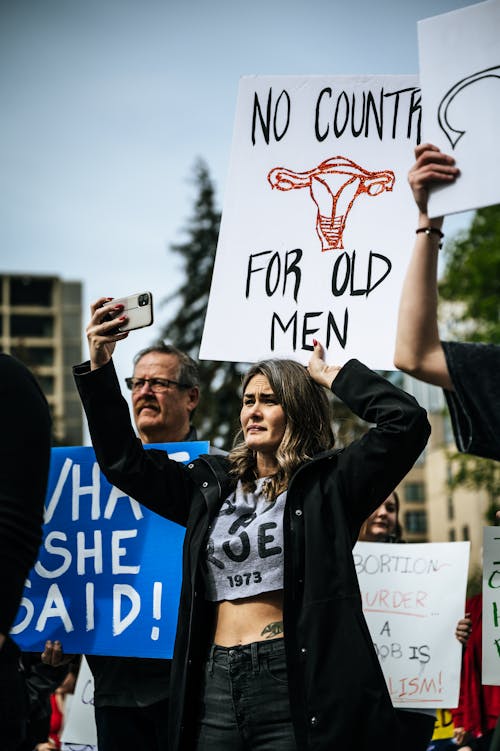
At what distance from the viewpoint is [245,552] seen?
323 centimetres

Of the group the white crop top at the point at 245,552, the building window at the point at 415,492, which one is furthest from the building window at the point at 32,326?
the white crop top at the point at 245,552

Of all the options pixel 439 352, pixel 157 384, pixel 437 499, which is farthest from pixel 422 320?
pixel 437 499

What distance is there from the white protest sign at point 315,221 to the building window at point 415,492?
238 feet

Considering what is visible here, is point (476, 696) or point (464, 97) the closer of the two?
point (464, 97)

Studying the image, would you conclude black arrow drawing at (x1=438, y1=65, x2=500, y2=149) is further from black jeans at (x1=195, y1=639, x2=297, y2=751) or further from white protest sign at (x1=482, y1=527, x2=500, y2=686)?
white protest sign at (x1=482, y1=527, x2=500, y2=686)

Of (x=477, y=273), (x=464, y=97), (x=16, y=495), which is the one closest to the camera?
(x=16, y=495)

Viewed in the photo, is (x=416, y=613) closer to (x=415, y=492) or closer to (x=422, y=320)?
(x=422, y=320)

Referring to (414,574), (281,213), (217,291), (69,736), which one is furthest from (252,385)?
(69,736)

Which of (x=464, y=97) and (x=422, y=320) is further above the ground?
(x=464, y=97)

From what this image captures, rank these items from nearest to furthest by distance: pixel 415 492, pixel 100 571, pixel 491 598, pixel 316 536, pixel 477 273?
1. pixel 316 536
2. pixel 100 571
3. pixel 491 598
4. pixel 477 273
5. pixel 415 492

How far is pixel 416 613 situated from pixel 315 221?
2.10 meters

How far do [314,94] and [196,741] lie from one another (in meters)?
2.40

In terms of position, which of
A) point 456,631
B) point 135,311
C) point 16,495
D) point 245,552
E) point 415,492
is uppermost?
point 135,311

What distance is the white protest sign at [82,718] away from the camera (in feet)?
15.9
